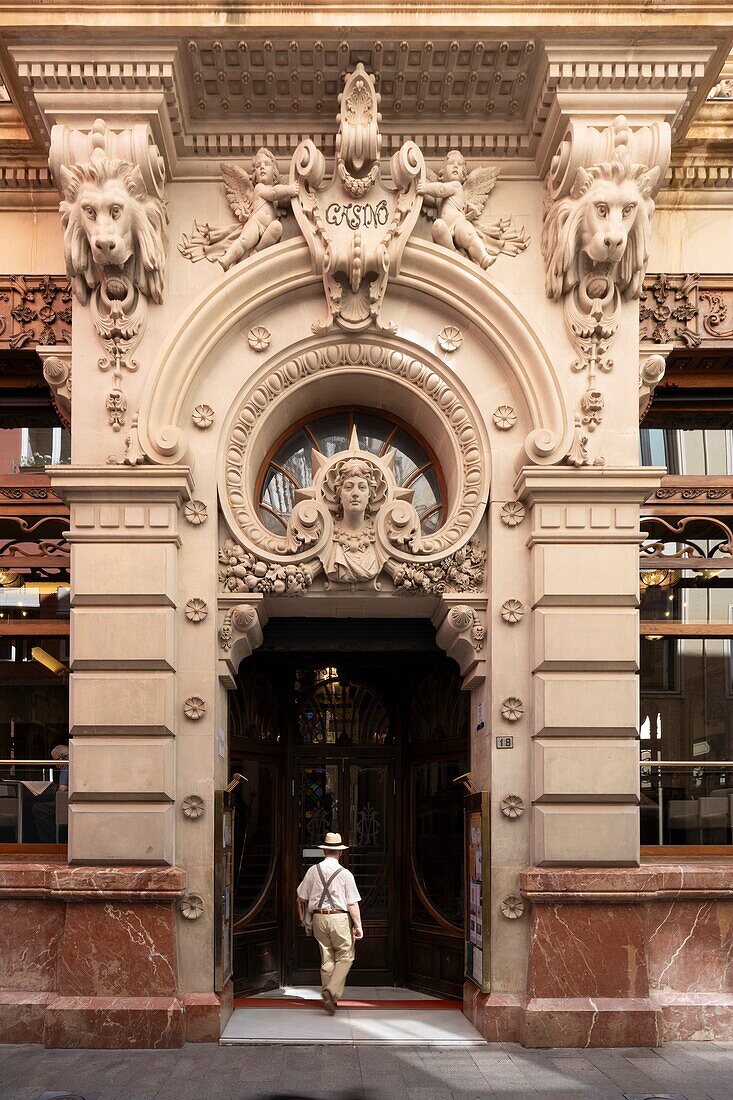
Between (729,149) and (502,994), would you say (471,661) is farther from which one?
(729,149)

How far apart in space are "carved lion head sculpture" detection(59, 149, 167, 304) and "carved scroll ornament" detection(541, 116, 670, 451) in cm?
394

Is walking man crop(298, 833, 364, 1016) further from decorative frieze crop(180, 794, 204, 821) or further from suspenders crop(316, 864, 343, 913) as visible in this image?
decorative frieze crop(180, 794, 204, 821)

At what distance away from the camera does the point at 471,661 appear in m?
11.3

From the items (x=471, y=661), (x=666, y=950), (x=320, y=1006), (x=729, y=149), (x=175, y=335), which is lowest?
(x=320, y=1006)

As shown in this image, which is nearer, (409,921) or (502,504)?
(502,504)

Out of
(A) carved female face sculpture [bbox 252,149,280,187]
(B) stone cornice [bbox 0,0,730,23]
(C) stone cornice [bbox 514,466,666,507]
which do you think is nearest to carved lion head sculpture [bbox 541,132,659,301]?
(B) stone cornice [bbox 0,0,730,23]

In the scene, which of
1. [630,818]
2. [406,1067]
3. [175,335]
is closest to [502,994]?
[406,1067]

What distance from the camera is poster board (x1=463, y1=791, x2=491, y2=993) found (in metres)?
10.6

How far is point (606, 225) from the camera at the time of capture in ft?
35.6

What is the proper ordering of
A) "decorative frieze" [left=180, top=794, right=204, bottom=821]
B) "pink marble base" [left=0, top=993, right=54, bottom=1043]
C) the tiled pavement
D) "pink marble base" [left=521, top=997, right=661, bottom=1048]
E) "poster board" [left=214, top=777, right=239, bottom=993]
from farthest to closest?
"decorative frieze" [left=180, top=794, right=204, bottom=821]
"poster board" [left=214, top=777, right=239, bottom=993]
"pink marble base" [left=0, top=993, right=54, bottom=1043]
"pink marble base" [left=521, top=997, right=661, bottom=1048]
the tiled pavement

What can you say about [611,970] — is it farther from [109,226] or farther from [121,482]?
[109,226]

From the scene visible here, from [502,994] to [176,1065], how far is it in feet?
9.98

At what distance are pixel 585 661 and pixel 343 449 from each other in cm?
356

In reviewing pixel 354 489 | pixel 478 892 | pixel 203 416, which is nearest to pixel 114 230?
pixel 203 416
